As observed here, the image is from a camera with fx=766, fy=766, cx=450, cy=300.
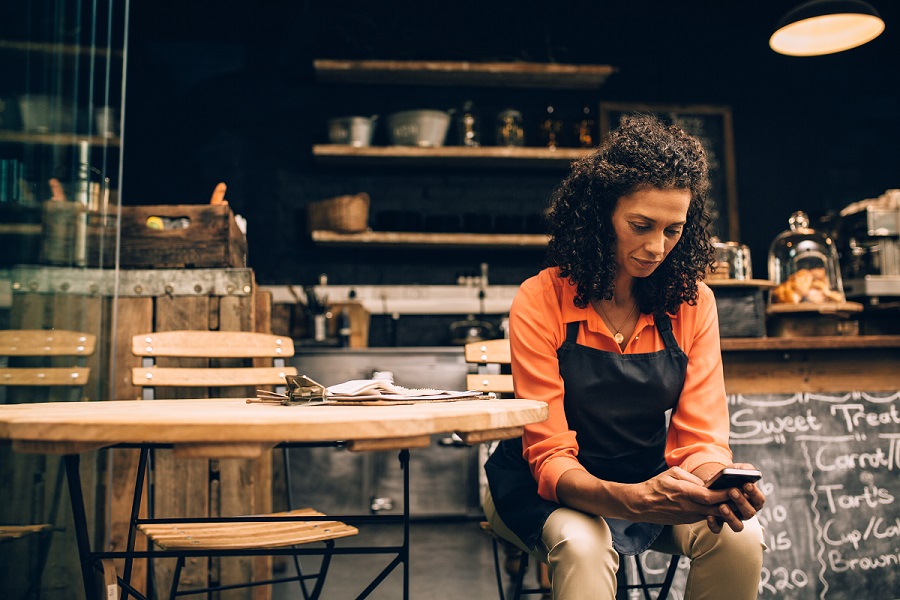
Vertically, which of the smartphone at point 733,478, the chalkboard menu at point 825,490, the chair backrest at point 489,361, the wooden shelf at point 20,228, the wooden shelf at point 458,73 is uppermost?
the wooden shelf at point 458,73

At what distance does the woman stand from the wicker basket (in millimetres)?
2757

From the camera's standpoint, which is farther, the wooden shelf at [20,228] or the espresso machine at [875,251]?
the espresso machine at [875,251]

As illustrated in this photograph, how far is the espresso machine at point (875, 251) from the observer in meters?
3.51

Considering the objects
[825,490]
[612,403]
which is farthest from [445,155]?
[612,403]

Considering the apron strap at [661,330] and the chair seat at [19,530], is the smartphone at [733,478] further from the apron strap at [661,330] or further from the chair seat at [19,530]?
the chair seat at [19,530]

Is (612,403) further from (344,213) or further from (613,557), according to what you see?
(344,213)

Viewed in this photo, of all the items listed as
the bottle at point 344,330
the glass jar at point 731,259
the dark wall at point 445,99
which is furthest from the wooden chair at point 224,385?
the dark wall at point 445,99

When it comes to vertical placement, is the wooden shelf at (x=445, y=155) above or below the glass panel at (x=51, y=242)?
above

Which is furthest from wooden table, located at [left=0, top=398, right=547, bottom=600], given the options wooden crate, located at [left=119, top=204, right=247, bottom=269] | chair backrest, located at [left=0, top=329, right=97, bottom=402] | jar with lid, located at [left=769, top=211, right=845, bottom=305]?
jar with lid, located at [left=769, top=211, right=845, bottom=305]

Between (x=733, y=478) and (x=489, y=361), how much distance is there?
108 cm

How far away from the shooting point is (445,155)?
447cm

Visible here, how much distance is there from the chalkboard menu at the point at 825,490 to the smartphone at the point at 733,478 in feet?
4.45

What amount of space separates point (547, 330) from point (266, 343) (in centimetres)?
106

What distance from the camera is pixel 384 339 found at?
4.68 metres
